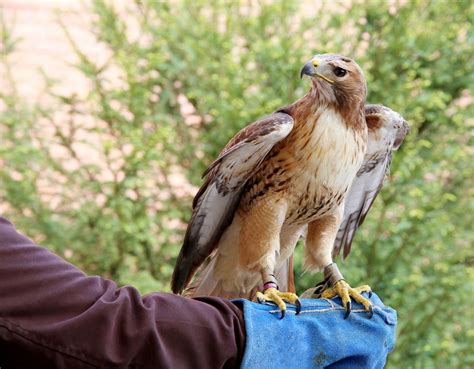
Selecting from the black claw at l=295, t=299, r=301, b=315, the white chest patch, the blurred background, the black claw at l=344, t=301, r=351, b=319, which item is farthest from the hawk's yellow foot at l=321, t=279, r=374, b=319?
the blurred background

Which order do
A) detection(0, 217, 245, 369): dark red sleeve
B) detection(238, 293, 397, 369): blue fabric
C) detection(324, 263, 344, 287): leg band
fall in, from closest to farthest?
detection(0, 217, 245, 369): dark red sleeve
detection(238, 293, 397, 369): blue fabric
detection(324, 263, 344, 287): leg band

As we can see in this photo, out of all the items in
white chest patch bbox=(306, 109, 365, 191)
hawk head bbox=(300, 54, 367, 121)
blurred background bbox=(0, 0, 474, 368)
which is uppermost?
hawk head bbox=(300, 54, 367, 121)

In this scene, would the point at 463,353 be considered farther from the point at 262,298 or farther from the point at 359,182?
the point at 262,298

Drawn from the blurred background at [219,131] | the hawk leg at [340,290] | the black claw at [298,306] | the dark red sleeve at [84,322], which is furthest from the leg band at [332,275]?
the blurred background at [219,131]

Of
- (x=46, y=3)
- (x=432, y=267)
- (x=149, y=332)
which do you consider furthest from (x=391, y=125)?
(x=46, y=3)

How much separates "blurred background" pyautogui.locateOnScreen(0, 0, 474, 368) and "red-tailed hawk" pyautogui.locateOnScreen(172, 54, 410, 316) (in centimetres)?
145

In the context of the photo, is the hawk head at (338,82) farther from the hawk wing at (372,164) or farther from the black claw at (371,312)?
the black claw at (371,312)

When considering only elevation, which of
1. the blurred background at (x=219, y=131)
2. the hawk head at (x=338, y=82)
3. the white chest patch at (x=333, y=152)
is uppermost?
→ the hawk head at (x=338, y=82)

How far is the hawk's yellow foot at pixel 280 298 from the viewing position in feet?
6.21

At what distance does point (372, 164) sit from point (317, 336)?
948mm

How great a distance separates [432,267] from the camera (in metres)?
4.20

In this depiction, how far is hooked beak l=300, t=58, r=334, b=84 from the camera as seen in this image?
2.17m

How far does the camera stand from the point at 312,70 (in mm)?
2191

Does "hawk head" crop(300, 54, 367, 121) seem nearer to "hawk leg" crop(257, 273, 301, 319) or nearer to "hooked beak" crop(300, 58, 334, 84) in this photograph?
"hooked beak" crop(300, 58, 334, 84)
